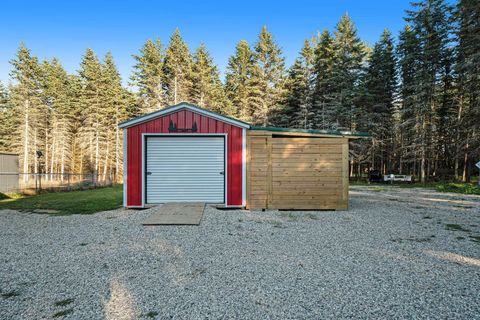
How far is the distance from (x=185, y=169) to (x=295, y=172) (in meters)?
3.60

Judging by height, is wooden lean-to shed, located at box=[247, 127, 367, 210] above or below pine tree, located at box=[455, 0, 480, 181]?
below

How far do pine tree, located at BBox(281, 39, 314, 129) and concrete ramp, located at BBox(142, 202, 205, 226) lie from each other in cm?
1804

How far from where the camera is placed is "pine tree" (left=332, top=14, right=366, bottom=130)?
20562mm

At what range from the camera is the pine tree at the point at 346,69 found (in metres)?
20.6

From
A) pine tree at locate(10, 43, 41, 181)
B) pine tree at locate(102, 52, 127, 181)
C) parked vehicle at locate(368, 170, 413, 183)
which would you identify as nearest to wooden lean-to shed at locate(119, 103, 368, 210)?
parked vehicle at locate(368, 170, 413, 183)

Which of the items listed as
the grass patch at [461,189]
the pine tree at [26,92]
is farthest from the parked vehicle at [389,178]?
the pine tree at [26,92]

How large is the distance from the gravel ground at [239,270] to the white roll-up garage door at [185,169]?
1.67 meters

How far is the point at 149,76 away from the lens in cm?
2445

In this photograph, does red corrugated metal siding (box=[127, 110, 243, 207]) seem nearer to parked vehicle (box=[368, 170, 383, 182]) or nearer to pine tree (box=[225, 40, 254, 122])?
parked vehicle (box=[368, 170, 383, 182])

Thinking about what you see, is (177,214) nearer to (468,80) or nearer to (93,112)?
(468,80)

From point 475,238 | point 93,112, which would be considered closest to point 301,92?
point 475,238

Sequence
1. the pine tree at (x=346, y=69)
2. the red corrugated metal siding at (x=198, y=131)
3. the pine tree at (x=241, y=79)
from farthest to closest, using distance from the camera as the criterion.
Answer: the pine tree at (x=241, y=79)
the pine tree at (x=346, y=69)
the red corrugated metal siding at (x=198, y=131)

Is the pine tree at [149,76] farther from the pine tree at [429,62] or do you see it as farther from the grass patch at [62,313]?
the grass patch at [62,313]

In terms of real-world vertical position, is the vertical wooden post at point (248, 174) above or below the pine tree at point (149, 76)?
below
